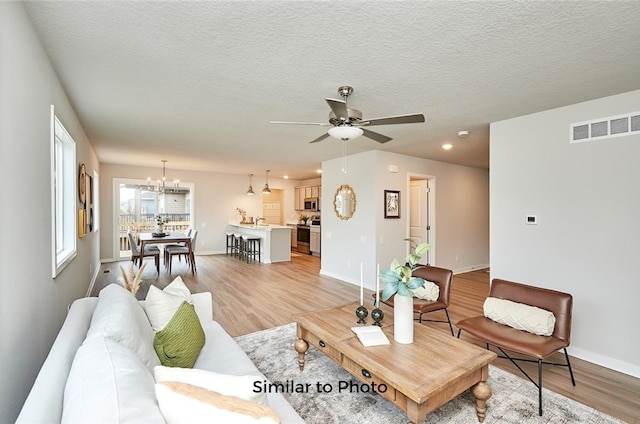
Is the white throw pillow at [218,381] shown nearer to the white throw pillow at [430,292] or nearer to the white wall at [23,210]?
the white wall at [23,210]

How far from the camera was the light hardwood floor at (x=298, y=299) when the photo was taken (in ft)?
7.50

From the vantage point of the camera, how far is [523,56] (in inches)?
80.8

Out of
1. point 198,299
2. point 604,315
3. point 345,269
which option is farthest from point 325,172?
point 604,315

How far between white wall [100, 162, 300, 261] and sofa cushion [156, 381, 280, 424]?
26.4 ft

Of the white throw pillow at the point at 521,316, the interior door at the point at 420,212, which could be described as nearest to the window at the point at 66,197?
the white throw pillow at the point at 521,316

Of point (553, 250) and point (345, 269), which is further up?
point (553, 250)

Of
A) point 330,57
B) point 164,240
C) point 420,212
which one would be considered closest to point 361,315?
point 330,57

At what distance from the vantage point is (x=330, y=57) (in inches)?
81.6

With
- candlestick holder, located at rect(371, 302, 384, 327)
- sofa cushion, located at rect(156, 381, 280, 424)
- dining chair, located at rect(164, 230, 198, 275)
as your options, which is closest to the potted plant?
candlestick holder, located at rect(371, 302, 384, 327)

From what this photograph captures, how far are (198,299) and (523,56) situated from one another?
10.3 ft

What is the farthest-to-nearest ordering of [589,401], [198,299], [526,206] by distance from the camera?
[526,206]
[198,299]
[589,401]

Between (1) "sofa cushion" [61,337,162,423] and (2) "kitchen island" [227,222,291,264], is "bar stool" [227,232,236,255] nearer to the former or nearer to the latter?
(2) "kitchen island" [227,222,291,264]

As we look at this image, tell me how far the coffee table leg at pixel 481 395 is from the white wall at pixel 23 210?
252cm

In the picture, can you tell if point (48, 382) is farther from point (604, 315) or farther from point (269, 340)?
point (604, 315)
